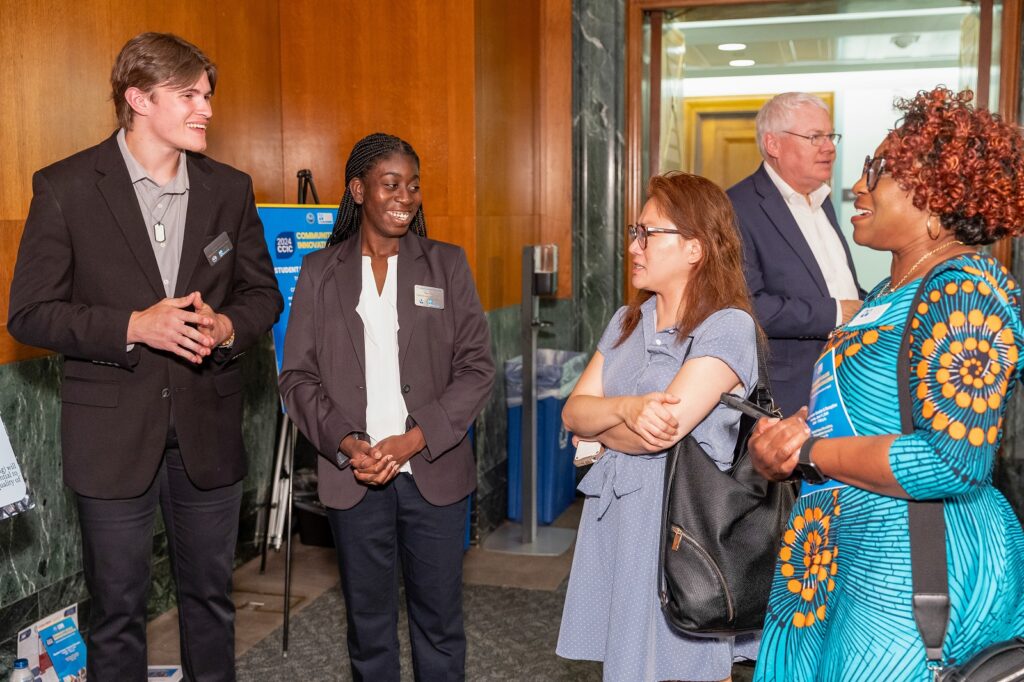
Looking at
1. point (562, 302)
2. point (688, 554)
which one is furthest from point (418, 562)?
point (562, 302)

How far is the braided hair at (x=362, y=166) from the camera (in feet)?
8.93

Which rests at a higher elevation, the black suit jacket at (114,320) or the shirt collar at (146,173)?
the shirt collar at (146,173)

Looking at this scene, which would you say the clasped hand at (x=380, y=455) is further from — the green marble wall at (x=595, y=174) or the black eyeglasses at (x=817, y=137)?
the green marble wall at (x=595, y=174)

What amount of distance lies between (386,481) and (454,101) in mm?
2664

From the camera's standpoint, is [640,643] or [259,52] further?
[259,52]

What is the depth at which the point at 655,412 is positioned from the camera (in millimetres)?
2074

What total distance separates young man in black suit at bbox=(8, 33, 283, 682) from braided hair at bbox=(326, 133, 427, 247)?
311 millimetres

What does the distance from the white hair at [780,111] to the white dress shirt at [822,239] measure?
15 cm

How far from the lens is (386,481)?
8.43 feet

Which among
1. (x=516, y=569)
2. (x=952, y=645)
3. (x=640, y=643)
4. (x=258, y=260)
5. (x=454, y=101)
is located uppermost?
(x=454, y=101)

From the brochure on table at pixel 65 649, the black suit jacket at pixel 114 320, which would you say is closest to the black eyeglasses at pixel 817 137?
the black suit jacket at pixel 114 320

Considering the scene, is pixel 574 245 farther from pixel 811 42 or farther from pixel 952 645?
pixel 952 645

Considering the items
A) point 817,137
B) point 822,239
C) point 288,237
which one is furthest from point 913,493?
point 288,237

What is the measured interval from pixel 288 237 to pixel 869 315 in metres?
2.72
